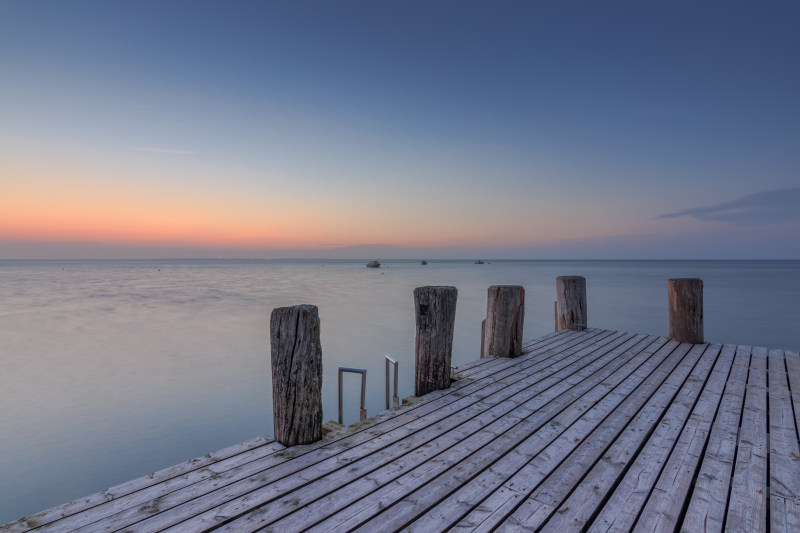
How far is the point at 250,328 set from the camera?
50.5 feet

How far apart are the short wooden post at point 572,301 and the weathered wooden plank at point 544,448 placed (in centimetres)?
273

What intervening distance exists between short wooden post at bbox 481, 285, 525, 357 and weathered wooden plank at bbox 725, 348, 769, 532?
2582 mm

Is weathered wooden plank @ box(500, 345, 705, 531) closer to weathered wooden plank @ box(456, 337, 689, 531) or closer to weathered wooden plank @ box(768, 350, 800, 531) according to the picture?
weathered wooden plank @ box(456, 337, 689, 531)

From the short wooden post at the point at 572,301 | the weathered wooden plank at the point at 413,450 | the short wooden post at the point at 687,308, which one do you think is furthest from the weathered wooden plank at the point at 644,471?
the short wooden post at the point at 572,301

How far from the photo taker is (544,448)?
295 cm

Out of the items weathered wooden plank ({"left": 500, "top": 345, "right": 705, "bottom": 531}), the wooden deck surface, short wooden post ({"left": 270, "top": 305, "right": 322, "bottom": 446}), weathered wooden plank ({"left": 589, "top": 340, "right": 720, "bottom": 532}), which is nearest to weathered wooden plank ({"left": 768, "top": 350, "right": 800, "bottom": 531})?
the wooden deck surface

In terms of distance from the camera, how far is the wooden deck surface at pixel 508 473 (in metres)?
2.15

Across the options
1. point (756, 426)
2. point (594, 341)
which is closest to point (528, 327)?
point (594, 341)

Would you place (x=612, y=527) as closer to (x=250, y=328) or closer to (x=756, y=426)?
(x=756, y=426)

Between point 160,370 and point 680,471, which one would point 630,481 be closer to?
point 680,471

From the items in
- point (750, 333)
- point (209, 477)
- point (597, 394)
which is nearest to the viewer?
point (209, 477)

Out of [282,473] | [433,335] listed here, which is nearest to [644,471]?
[433,335]

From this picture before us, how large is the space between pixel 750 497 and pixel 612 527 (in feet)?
3.37

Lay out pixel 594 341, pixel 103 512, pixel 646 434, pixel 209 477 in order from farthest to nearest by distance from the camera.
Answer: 1. pixel 594 341
2. pixel 646 434
3. pixel 209 477
4. pixel 103 512
